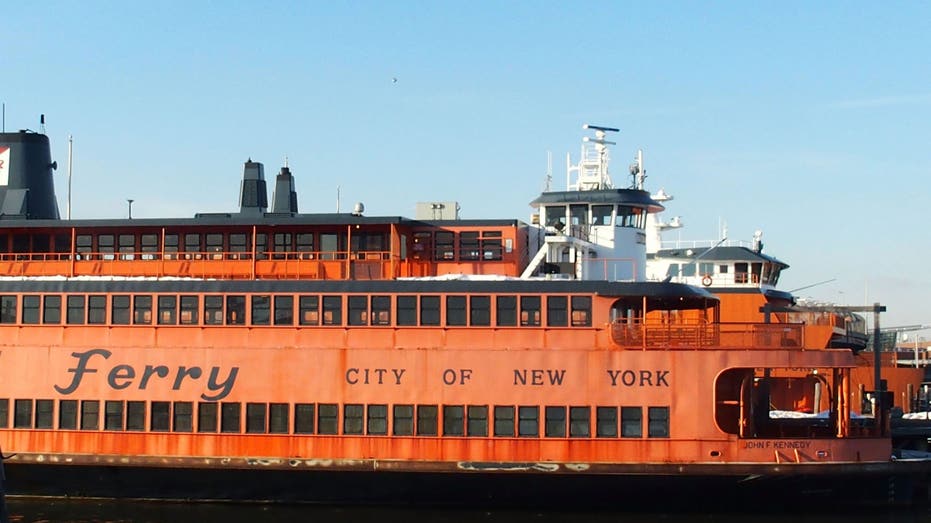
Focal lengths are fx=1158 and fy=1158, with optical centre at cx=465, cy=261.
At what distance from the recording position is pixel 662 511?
1035 inches

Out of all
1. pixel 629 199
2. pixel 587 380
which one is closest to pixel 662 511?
pixel 587 380

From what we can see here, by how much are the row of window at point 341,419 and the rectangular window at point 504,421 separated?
0.07ft

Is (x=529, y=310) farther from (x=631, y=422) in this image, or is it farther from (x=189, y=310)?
(x=189, y=310)

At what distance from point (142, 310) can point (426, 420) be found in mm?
7477

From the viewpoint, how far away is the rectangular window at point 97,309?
2811 centimetres

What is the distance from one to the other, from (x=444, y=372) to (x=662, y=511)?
5.87m

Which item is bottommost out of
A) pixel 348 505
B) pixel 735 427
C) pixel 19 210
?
pixel 348 505

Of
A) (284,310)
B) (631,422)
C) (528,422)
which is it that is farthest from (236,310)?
(631,422)

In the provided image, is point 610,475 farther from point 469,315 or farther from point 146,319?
point 146,319

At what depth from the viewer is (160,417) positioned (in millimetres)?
27453

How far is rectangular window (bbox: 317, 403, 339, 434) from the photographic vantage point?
26.8 meters

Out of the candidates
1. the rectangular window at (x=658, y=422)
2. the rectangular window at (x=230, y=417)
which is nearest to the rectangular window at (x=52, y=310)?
the rectangular window at (x=230, y=417)

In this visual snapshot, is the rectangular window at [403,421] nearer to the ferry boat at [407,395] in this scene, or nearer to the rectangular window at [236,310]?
the ferry boat at [407,395]

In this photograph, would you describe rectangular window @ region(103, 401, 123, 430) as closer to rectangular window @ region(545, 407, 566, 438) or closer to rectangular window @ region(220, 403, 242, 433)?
rectangular window @ region(220, 403, 242, 433)
